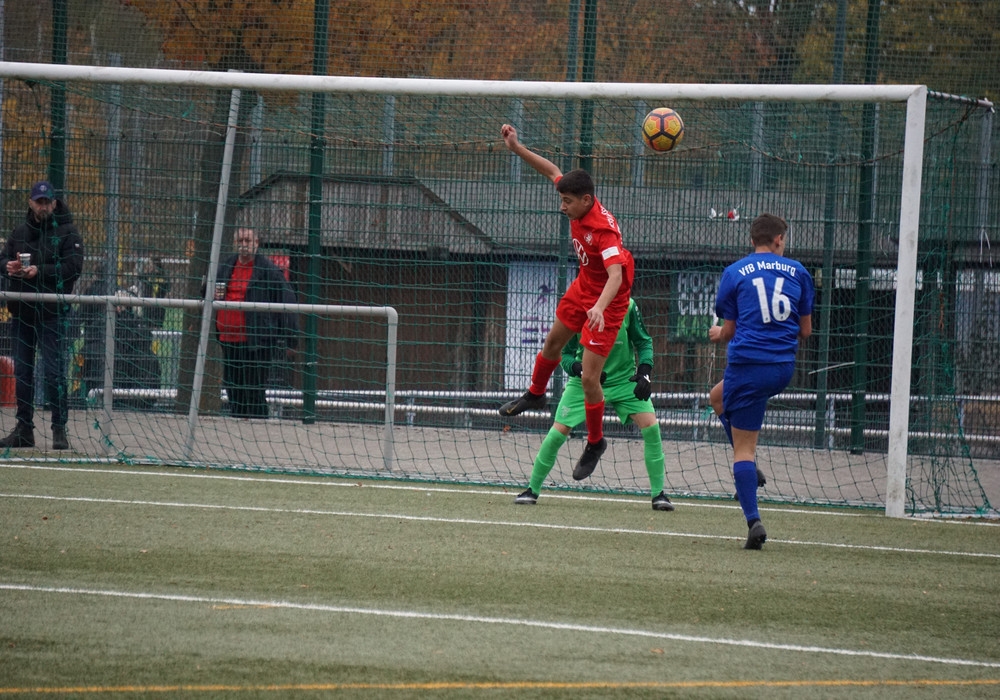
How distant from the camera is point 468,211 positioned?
1038 centimetres

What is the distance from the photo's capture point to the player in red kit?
22.6 ft

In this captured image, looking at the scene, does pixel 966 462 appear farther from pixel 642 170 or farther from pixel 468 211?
pixel 468 211

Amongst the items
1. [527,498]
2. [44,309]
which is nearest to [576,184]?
[527,498]

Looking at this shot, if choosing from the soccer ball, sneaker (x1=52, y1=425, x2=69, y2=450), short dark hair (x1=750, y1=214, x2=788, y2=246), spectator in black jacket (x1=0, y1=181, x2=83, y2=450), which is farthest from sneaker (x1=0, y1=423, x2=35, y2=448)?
short dark hair (x1=750, y1=214, x2=788, y2=246)

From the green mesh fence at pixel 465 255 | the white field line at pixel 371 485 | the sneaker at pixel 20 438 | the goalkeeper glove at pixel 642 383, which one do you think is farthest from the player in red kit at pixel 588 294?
the sneaker at pixel 20 438

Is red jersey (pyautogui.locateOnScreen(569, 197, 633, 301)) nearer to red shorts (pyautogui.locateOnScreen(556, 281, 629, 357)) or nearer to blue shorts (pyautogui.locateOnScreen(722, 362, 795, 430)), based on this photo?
red shorts (pyautogui.locateOnScreen(556, 281, 629, 357))

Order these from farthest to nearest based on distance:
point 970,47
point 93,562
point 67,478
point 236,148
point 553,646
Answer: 1. point 970,47
2. point 236,148
3. point 67,478
4. point 93,562
5. point 553,646

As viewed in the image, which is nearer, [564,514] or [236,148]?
[564,514]

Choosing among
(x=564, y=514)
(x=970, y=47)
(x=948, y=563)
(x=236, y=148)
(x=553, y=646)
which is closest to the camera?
(x=553, y=646)

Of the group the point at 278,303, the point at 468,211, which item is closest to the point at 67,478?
the point at 278,303

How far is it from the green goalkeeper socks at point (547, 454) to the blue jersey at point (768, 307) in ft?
5.84

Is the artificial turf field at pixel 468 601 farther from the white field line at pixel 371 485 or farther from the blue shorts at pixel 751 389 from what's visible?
the blue shorts at pixel 751 389

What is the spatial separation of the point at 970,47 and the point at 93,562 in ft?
34.7

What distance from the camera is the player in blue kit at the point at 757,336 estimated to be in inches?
238
